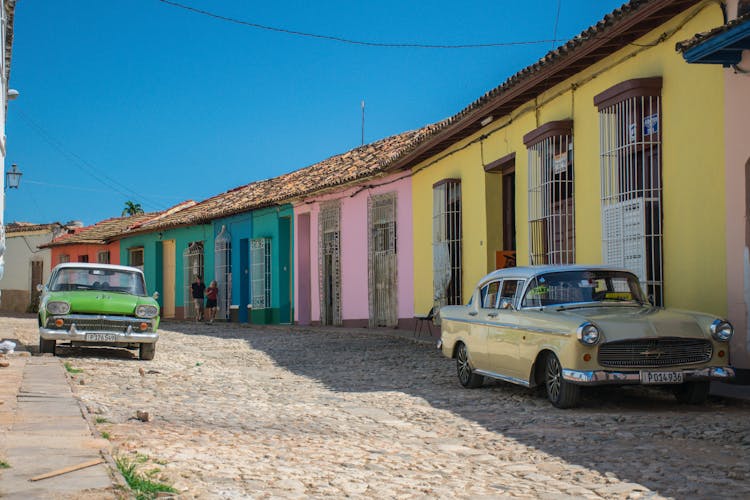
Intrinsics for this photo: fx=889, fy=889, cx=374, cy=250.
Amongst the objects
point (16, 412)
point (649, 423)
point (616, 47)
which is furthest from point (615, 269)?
point (16, 412)

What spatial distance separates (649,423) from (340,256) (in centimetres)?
1615

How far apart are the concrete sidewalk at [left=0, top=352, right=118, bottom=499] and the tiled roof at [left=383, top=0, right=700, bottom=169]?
7185 mm

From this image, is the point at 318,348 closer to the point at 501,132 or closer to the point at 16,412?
the point at 501,132

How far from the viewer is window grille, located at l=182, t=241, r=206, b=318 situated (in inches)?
1256

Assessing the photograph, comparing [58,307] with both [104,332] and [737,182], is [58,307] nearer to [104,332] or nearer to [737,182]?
[104,332]

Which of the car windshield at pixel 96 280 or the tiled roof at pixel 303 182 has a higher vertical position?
the tiled roof at pixel 303 182

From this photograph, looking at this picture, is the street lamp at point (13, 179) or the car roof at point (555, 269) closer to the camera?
the car roof at point (555, 269)

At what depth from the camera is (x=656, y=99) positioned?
1058cm

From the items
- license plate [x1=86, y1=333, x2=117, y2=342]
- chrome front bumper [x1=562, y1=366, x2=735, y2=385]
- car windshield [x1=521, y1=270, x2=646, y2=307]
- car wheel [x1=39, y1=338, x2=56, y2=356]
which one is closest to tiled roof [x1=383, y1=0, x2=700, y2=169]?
car windshield [x1=521, y1=270, x2=646, y2=307]

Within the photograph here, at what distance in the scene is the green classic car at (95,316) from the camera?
12773 millimetres

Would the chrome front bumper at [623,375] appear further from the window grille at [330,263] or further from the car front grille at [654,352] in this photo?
the window grille at [330,263]

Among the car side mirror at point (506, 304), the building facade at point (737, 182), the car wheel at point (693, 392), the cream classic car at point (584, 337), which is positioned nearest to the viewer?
the cream classic car at point (584, 337)

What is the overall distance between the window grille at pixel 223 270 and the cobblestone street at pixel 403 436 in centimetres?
1748

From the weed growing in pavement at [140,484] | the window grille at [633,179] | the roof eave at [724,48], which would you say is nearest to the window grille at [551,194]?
the window grille at [633,179]
